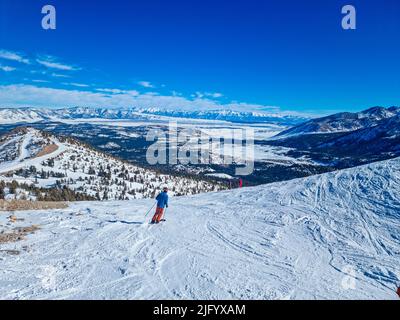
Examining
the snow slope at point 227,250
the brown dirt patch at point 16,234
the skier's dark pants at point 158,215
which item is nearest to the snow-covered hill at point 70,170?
the brown dirt patch at point 16,234

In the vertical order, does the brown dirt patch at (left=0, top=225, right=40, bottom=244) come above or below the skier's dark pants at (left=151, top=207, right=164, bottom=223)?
below

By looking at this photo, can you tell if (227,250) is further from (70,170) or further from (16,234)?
(70,170)

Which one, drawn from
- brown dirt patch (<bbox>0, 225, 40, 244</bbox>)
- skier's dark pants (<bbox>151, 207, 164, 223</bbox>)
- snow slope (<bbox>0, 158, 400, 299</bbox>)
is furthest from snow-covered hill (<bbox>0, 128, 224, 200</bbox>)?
snow slope (<bbox>0, 158, 400, 299</bbox>)

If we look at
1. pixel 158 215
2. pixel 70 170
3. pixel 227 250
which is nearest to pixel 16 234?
pixel 158 215

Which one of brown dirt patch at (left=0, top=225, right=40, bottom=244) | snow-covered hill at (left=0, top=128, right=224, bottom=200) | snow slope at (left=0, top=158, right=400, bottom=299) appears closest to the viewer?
snow slope at (left=0, top=158, right=400, bottom=299)

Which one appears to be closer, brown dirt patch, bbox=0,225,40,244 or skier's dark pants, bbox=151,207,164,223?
brown dirt patch, bbox=0,225,40,244

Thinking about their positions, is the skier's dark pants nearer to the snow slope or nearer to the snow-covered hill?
the snow slope

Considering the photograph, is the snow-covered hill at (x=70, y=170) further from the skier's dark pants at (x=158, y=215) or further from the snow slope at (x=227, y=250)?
the snow slope at (x=227, y=250)
